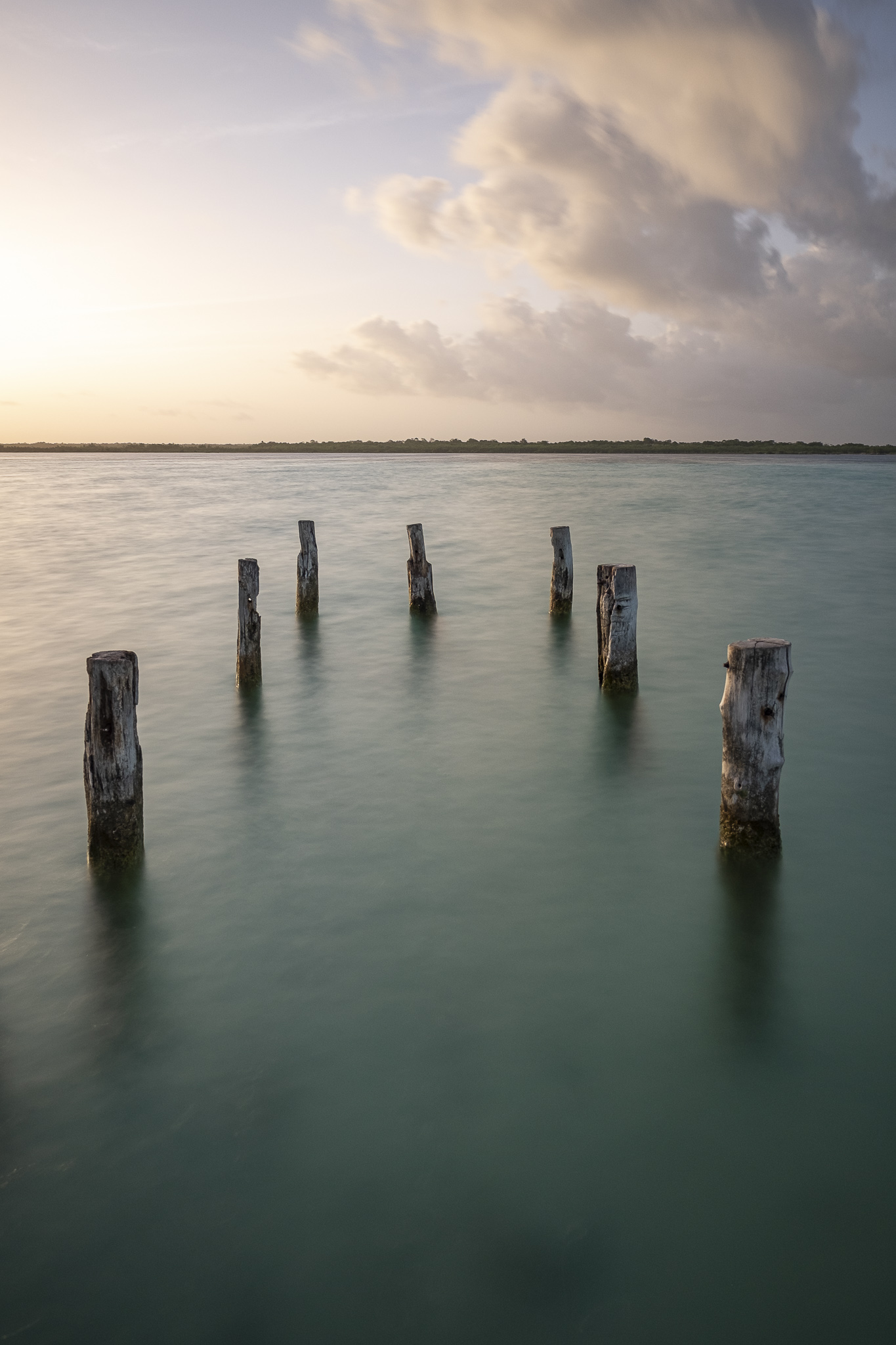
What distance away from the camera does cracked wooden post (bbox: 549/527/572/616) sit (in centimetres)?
1497

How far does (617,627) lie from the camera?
10734 millimetres

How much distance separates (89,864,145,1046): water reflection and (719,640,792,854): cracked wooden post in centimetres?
→ 445

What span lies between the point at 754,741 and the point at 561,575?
9880 millimetres

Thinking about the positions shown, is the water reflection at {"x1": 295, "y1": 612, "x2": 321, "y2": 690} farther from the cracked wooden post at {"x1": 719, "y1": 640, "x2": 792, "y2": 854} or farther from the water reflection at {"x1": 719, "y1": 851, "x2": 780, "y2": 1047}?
the water reflection at {"x1": 719, "y1": 851, "x2": 780, "y2": 1047}

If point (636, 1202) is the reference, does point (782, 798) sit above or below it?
above

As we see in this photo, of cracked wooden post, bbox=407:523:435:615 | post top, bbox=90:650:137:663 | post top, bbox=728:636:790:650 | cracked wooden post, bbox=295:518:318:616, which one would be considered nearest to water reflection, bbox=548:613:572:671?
cracked wooden post, bbox=407:523:435:615

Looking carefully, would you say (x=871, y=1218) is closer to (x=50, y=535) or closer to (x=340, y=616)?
(x=340, y=616)

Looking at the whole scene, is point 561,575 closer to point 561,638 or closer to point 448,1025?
point 561,638

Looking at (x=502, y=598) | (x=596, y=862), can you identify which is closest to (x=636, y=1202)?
(x=596, y=862)

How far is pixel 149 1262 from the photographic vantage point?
343 centimetres

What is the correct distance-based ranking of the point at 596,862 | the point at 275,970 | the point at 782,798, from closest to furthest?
1. the point at 275,970
2. the point at 596,862
3. the point at 782,798

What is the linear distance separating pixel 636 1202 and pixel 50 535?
3106cm

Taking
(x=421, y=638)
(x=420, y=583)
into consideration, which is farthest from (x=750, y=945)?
(x=420, y=583)

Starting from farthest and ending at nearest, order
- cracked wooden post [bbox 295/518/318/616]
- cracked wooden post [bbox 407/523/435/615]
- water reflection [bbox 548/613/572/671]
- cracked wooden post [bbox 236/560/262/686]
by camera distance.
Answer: cracked wooden post [bbox 295/518/318/616], cracked wooden post [bbox 407/523/435/615], water reflection [bbox 548/613/572/671], cracked wooden post [bbox 236/560/262/686]
